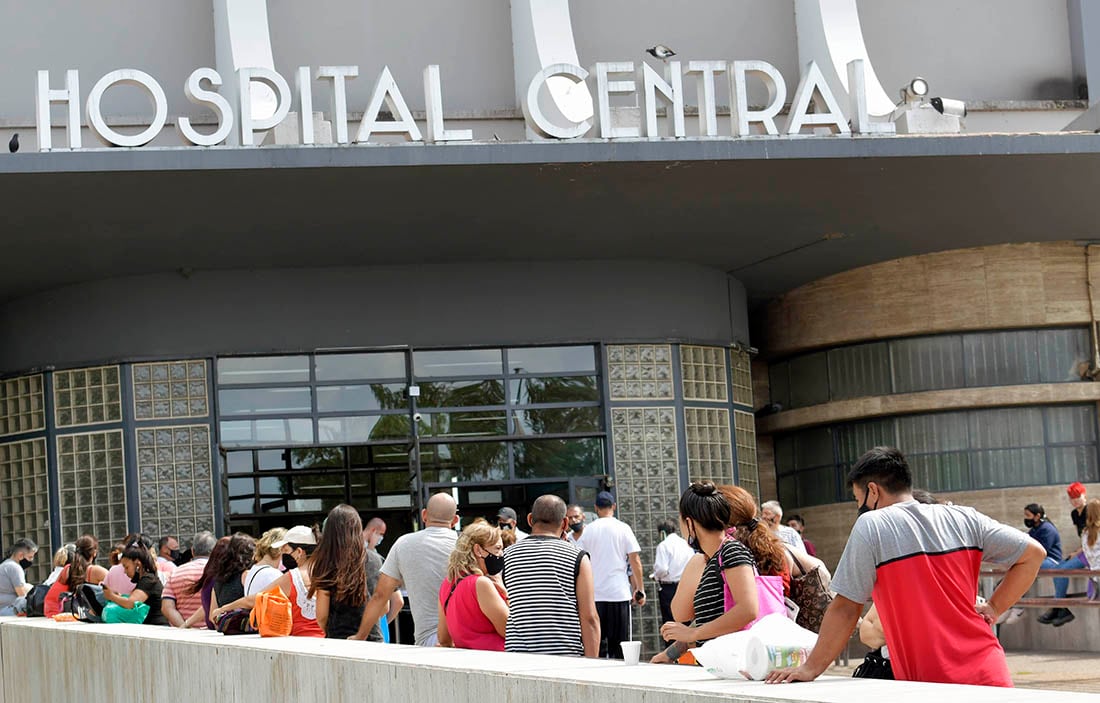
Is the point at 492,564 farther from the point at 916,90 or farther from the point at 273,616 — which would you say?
the point at 916,90

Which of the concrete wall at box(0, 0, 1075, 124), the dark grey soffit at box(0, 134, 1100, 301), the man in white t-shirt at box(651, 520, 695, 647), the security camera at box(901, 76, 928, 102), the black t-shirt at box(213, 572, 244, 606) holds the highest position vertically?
the concrete wall at box(0, 0, 1075, 124)

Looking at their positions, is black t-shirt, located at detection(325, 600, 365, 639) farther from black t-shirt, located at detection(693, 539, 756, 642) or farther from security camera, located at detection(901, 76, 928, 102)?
security camera, located at detection(901, 76, 928, 102)

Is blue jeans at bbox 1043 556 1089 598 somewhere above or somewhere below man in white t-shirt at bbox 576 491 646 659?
below

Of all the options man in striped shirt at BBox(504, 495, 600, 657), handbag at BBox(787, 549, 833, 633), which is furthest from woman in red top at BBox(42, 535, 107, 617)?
handbag at BBox(787, 549, 833, 633)

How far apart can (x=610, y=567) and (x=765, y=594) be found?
7925 millimetres

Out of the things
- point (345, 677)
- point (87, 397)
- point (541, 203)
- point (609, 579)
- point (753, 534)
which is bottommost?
point (609, 579)

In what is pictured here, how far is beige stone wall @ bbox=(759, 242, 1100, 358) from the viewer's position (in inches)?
835

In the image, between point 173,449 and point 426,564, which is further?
point 173,449

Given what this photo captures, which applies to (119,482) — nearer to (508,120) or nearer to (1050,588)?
(508,120)

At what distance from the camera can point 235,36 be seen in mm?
18688

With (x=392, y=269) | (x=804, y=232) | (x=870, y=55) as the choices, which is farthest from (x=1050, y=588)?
(x=392, y=269)

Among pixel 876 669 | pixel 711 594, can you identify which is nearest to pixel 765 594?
pixel 711 594

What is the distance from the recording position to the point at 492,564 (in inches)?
350

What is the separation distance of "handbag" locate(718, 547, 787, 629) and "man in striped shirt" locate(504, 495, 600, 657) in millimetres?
1630
